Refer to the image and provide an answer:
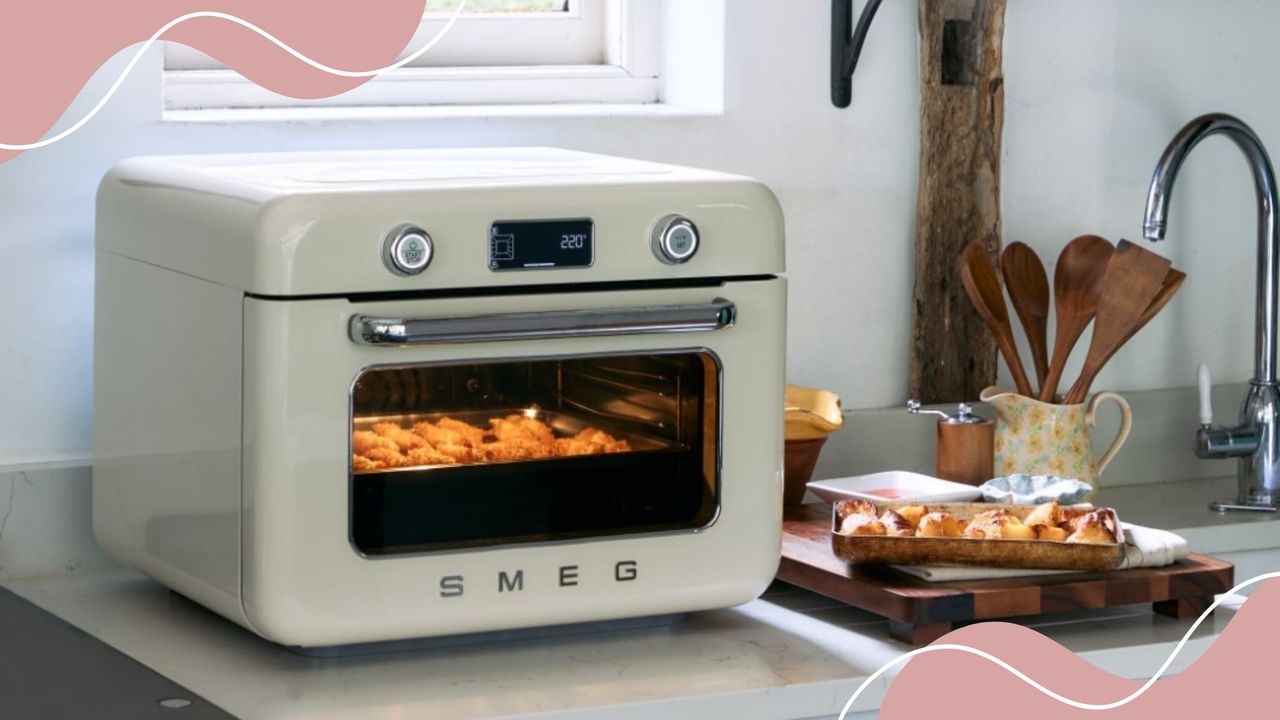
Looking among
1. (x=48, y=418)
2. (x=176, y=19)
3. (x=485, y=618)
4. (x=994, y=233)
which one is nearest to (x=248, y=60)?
(x=176, y=19)

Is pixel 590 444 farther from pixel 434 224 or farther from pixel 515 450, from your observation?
pixel 434 224

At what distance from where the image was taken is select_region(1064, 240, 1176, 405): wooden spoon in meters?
2.10

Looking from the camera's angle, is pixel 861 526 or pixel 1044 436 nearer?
pixel 861 526

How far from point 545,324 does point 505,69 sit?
0.68 m

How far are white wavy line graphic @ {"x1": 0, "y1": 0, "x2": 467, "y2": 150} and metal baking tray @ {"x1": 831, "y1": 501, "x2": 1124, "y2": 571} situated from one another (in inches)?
29.1

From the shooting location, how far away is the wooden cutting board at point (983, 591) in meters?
1.58

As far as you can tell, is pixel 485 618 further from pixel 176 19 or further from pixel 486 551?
pixel 176 19

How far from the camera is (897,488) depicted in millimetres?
1955

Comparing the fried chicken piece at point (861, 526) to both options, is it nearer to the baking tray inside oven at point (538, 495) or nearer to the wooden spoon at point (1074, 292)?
the baking tray inside oven at point (538, 495)

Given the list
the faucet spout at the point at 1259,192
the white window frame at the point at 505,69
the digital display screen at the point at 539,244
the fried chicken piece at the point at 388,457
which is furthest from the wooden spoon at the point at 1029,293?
the fried chicken piece at the point at 388,457

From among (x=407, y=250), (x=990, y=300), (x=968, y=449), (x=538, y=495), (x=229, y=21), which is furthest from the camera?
(x=990, y=300)

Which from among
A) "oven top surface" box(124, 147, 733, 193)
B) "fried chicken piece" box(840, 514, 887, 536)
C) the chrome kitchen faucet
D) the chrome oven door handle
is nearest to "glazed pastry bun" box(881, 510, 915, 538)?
"fried chicken piece" box(840, 514, 887, 536)

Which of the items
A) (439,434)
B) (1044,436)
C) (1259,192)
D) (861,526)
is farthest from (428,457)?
(1259,192)

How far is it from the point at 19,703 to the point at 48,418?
1.63ft
